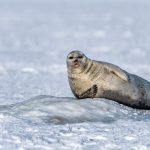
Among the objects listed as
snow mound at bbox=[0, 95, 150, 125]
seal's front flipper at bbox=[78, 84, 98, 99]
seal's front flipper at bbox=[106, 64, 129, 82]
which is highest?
seal's front flipper at bbox=[106, 64, 129, 82]

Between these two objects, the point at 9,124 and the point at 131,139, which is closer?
the point at 131,139

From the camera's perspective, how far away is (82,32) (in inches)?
829

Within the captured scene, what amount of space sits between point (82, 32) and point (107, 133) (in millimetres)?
16522

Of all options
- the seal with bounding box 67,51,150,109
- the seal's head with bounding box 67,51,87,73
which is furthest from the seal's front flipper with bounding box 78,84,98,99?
the seal's head with bounding box 67,51,87,73

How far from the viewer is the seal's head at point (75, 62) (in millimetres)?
6039

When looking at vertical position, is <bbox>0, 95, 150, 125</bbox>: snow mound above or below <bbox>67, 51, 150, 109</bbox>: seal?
below

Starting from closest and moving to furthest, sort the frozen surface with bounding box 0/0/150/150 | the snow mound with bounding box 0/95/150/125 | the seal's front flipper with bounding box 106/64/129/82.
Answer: the frozen surface with bounding box 0/0/150/150 < the snow mound with bounding box 0/95/150/125 < the seal's front flipper with bounding box 106/64/129/82

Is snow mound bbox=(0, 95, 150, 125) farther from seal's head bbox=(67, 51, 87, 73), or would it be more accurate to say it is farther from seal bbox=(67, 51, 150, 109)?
seal's head bbox=(67, 51, 87, 73)

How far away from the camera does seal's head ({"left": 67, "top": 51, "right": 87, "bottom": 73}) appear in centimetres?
604

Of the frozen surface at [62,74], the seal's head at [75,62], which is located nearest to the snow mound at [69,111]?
the frozen surface at [62,74]

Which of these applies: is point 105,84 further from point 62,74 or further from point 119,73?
point 62,74

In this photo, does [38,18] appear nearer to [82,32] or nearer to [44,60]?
[82,32]

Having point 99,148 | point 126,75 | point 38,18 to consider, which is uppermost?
point 38,18

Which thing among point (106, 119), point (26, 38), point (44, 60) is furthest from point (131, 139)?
point (26, 38)
